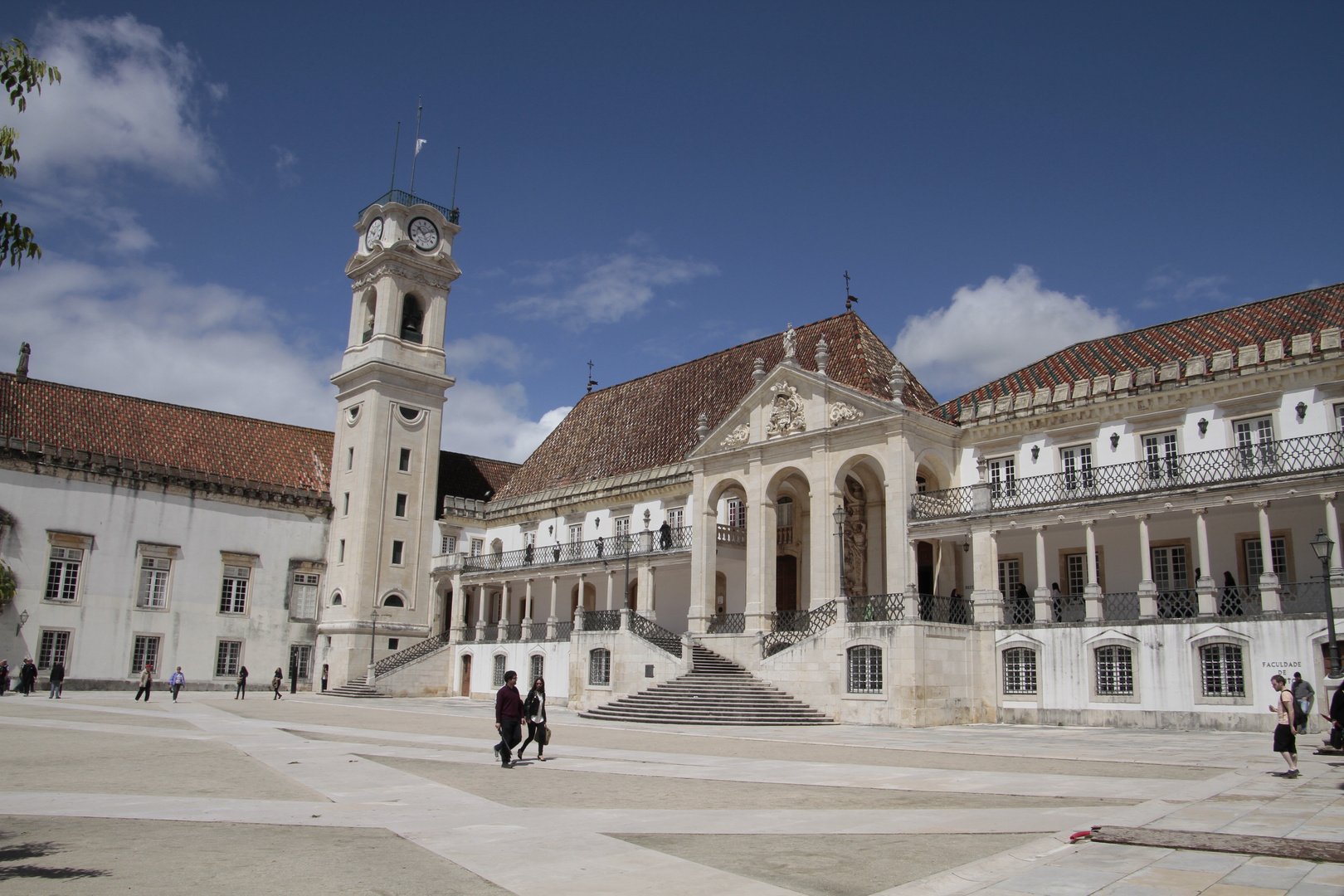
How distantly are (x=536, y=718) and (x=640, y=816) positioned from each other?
18.6 feet

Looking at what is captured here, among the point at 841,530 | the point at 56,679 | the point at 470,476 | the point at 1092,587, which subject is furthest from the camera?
the point at 470,476

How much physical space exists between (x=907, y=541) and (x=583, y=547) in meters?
15.3

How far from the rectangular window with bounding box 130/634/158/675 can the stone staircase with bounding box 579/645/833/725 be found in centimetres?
2145

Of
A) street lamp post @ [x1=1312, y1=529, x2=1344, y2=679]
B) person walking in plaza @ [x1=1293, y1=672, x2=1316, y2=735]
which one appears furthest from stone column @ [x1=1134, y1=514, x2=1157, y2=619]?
person walking in plaza @ [x1=1293, y1=672, x2=1316, y2=735]

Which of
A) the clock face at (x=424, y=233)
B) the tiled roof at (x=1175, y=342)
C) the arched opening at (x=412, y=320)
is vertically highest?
the clock face at (x=424, y=233)

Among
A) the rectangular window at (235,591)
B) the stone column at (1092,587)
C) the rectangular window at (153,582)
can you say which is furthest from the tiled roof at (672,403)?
the rectangular window at (153,582)

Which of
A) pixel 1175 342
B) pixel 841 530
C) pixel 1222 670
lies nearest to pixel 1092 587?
pixel 1222 670

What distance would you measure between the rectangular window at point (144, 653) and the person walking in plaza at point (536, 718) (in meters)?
30.3

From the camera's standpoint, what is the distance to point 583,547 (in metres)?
38.1

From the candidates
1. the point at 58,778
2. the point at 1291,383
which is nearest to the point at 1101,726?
the point at 1291,383

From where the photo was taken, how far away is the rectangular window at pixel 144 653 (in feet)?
127

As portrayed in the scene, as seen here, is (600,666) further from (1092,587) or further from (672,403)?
(1092,587)

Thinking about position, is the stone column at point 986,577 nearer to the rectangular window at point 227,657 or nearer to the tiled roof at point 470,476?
the tiled roof at point 470,476

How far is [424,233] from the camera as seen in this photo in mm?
46219
